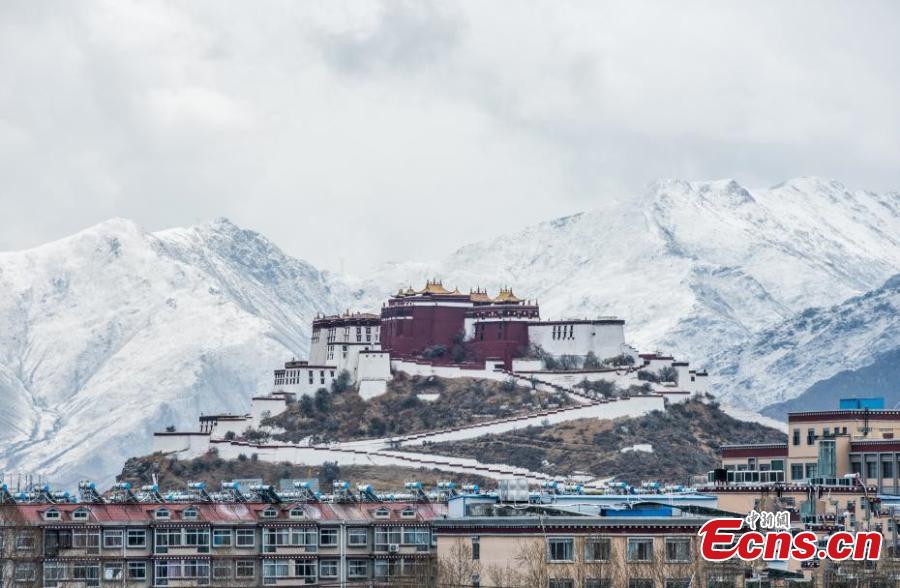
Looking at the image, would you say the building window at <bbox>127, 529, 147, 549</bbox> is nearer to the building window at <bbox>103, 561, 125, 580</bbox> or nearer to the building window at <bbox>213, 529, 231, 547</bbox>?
the building window at <bbox>103, 561, 125, 580</bbox>

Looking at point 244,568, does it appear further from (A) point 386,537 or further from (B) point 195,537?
(A) point 386,537

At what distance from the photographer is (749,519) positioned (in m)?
104

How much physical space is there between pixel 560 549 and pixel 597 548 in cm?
178

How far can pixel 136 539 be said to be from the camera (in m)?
127

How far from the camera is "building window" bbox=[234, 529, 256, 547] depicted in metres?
127

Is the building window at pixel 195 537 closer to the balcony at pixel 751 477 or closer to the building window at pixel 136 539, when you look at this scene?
the building window at pixel 136 539

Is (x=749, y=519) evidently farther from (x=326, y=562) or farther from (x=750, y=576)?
(x=326, y=562)

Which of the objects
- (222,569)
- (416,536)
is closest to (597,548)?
(416,536)

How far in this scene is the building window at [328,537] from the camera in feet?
419

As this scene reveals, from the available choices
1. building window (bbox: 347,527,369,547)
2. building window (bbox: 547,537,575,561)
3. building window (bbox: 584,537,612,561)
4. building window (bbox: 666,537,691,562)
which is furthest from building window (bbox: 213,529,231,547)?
building window (bbox: 666,537,691,562)

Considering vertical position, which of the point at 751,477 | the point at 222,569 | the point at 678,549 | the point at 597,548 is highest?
the point at 751,477

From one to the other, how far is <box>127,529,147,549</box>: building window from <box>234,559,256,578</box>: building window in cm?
501

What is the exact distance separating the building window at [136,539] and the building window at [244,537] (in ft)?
15.3

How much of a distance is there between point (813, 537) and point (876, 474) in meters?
42.9
